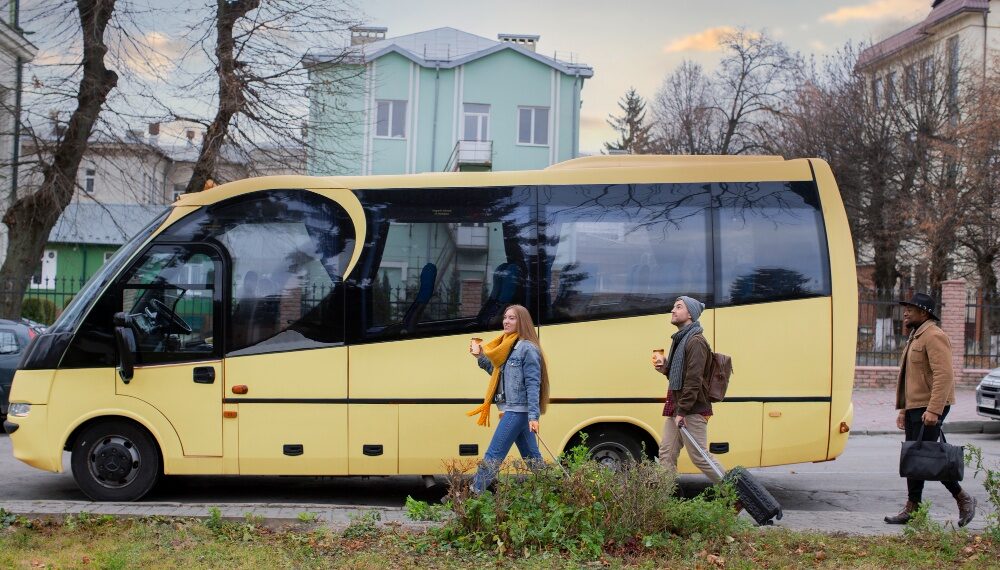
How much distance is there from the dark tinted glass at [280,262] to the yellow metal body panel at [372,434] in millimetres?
734

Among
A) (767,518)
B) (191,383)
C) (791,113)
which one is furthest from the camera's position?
(791,113)

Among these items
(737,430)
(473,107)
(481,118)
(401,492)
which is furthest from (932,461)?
(473,107)

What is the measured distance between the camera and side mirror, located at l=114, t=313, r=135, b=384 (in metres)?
8.89

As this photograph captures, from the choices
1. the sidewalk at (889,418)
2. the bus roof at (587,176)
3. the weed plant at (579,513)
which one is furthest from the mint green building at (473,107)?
the weed plant at (579,513)

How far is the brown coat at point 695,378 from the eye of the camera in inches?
313

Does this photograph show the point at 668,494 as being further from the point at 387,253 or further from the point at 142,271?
the point at 142,271

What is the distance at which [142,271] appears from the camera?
30.0ft

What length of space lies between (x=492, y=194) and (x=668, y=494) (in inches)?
152

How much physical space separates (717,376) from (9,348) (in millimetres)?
11988

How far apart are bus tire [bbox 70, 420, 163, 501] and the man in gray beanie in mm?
4776

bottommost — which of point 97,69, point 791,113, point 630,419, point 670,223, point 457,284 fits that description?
point 630,419

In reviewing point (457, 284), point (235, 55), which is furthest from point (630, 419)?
point (235, 55)

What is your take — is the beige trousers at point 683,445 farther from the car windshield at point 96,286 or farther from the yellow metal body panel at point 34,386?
the yellow metal body panel at point 34,386

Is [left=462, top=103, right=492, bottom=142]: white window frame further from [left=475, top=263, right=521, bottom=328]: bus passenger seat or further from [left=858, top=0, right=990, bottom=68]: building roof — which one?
[left=475, top=263, right=521, bottom=328]: bus passenger seat
